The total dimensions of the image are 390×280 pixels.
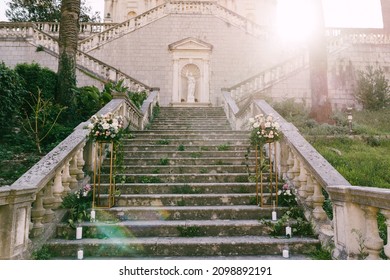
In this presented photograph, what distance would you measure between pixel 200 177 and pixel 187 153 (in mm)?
1218

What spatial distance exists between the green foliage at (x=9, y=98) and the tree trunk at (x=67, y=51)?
1002 mm

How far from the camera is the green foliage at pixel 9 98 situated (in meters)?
7.55

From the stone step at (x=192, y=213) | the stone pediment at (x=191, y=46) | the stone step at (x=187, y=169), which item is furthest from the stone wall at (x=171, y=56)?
the stone step at (x=192, y=213)

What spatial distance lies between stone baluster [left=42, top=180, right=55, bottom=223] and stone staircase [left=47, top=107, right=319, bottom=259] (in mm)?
219

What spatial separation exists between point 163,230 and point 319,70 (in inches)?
350

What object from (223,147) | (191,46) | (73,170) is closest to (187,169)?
(223,147)

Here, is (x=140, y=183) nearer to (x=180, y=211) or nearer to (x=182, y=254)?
(x=180, y=211)

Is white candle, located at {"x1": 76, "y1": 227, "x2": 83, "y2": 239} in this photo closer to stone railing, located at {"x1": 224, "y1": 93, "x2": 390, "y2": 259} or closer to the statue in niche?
stone railing, located at {"x1": 224, "y1": 93, "x2": 390, "y2": 259}

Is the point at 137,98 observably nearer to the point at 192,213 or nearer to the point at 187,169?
the point at 187,169

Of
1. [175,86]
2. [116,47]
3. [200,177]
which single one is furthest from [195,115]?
[116,47]

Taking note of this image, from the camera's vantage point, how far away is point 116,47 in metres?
18.0

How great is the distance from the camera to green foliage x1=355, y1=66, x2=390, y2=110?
535 inches

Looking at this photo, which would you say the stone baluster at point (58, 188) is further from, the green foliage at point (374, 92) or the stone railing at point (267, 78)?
the green foliage at point (374, 92)

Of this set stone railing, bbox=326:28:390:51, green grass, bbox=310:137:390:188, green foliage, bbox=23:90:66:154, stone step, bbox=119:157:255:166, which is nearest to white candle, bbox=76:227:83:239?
stone step, bbox=119:157:255:166
